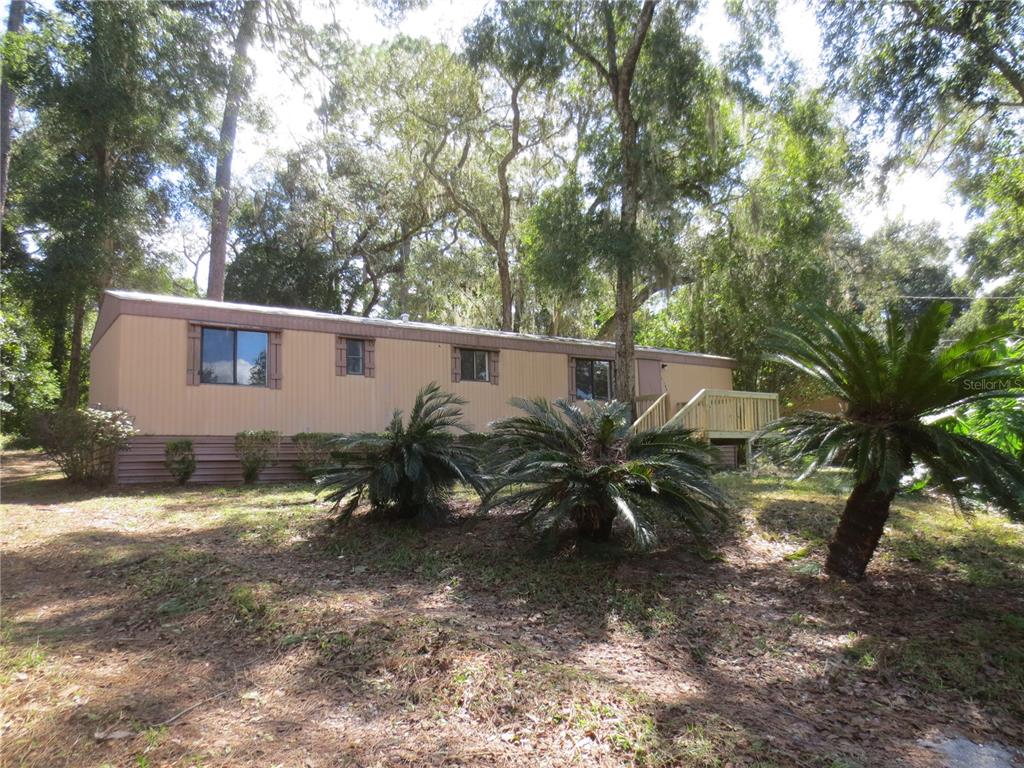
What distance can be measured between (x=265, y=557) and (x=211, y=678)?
233 centimetres

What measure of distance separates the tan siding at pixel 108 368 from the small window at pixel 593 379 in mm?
8408

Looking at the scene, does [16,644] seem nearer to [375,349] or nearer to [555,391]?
[375,349]

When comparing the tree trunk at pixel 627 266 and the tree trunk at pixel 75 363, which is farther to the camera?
the tree trunk at pixel 75 363

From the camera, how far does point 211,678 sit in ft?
9.25

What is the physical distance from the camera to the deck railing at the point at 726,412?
464 inches

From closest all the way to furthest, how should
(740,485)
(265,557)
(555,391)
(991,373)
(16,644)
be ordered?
(16,644)
(991,373)
(265,557)
(740,485)
(555,391)

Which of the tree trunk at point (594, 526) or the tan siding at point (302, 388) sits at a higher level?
the tan siding at point (302, 388)

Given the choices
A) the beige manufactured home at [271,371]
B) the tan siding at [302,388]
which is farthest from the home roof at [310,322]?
the tan siding at [302,388]

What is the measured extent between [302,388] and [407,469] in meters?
6.40

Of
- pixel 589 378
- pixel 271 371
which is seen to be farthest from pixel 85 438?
pixel 589 378

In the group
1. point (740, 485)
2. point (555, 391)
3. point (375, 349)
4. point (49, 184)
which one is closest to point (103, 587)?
point (740, 485)

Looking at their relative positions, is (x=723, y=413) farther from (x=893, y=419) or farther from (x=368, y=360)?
(x=893, y=419)

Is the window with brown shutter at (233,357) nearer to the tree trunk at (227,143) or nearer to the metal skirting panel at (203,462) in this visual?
the metal skirting panel at (203,462)

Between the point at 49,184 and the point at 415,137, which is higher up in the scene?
the point at 415,137
